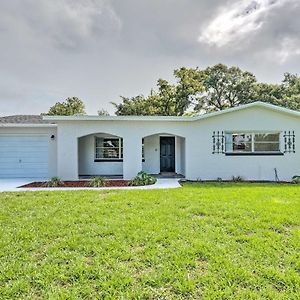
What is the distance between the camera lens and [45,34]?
1232cm

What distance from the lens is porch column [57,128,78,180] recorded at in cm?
1351

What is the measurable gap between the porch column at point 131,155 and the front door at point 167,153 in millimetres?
3465

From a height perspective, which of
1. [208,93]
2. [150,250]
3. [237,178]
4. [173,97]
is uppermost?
[208,93]

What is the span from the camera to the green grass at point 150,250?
3256 millimetres

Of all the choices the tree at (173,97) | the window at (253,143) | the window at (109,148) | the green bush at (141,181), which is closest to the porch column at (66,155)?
the window at (109,148)

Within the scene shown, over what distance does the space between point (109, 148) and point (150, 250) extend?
12535mm

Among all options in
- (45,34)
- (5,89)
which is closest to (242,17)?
(45,34)

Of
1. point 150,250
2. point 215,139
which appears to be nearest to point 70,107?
point 215,139

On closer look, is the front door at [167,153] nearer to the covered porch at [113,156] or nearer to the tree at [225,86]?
the covered porch at [113,156]

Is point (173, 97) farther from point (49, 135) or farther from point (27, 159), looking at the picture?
point (27, 159)

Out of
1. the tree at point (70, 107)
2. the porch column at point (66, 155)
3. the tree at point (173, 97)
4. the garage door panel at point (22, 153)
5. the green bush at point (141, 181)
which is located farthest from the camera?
the tree at point (70, 107)

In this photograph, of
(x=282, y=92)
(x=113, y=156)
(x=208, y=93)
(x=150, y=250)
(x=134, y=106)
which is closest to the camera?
(x=150, y=250)

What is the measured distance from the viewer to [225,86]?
35656 millimetres

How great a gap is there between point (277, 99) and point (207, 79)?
8839 mm
